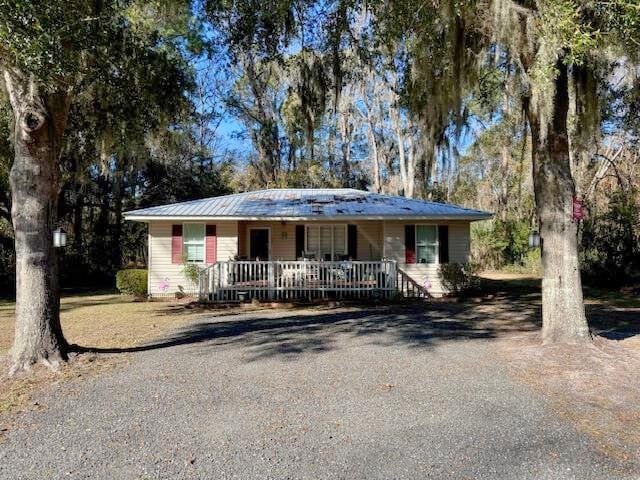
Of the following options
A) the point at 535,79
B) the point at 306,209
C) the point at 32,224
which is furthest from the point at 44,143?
the point at 306,209

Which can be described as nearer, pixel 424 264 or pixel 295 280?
pixel 295 280

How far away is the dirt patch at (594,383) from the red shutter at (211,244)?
986 cm

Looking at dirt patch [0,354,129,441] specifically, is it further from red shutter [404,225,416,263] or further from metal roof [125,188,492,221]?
red shutter [404,225,416,263]

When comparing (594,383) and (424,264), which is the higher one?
(424,264)

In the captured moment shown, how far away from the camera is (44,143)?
19.0 ft

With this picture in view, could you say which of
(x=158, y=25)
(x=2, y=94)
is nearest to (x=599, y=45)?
(x=158, y=25)

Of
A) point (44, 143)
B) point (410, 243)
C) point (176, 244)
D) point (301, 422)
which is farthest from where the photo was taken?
point (176, 244)

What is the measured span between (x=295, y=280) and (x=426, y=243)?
4.38m

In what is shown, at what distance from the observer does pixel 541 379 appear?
5258 millimetres

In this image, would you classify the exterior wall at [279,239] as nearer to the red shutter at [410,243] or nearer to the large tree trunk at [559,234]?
the red shutter at [410,243]

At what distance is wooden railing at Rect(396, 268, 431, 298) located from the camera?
14.2m

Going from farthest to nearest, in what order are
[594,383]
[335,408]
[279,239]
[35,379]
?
[279,239] < [35,379] < [594,383] < [335,408]

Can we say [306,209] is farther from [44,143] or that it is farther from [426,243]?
[44,143]

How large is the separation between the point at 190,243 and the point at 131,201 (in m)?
10.3
